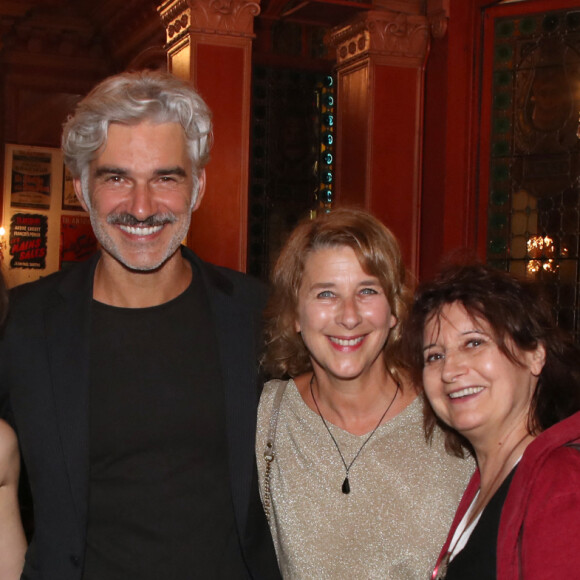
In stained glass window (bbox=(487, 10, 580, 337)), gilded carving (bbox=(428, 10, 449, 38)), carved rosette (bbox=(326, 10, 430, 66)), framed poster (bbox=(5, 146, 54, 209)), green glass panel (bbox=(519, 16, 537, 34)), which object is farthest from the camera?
framed poster (bbox=(5, 146, 54, 209))

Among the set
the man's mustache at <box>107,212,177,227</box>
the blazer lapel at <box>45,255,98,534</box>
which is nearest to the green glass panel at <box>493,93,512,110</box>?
the man's mustache at <box>107,212,177,227</box>

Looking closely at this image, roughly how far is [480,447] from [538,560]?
0.50 meters

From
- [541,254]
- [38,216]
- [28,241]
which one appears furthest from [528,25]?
[28,241]

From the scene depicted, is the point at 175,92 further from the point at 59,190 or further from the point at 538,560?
the point at 59,190

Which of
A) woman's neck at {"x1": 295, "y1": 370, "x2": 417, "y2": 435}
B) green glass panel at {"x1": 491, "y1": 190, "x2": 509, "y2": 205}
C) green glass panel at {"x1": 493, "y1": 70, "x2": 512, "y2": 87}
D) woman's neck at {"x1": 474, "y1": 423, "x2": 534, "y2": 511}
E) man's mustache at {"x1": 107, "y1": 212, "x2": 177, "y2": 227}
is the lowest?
woman's neck at {"x1": 474, "y1": 423, "x2": 534, "y2": 511}

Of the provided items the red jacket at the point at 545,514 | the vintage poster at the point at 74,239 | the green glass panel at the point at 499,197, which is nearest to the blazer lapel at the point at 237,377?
the red jacket at the point at 545,514

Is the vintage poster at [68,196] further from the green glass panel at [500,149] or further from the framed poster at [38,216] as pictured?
the green glass panel at [500,149]

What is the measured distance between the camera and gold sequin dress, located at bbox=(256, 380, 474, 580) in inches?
88.6

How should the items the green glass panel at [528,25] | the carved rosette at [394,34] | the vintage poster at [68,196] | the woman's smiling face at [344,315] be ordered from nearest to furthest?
the woman's smiling face at [344,315] < the green glass panel at [528,25] < the carved rosette at [394,34] < the vintage poster at [68,196]

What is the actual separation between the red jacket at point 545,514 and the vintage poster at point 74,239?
330 inches

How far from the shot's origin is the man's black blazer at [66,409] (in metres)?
2.25

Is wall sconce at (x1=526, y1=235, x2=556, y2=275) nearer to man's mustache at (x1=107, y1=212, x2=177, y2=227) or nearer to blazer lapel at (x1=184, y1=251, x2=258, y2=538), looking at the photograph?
blazer lapel at (x1=184, y1=251, x2=258, y2=538)

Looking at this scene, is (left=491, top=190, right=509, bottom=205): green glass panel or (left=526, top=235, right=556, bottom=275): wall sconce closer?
(left=526, top=235, right=556, bottom=275): wall sconce

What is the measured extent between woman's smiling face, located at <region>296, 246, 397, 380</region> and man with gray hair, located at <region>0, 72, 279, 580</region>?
242 millimetres
